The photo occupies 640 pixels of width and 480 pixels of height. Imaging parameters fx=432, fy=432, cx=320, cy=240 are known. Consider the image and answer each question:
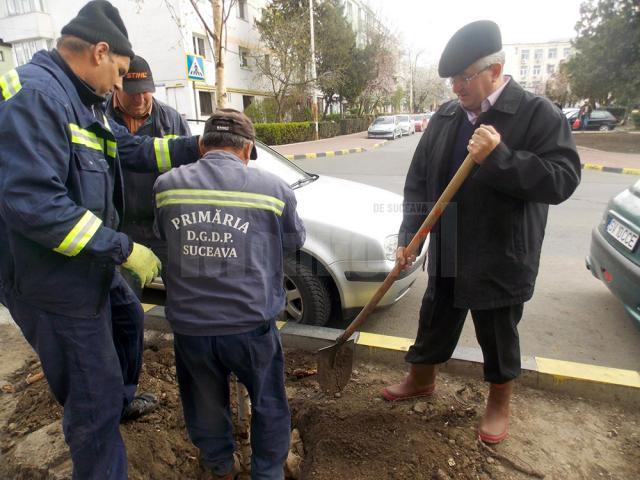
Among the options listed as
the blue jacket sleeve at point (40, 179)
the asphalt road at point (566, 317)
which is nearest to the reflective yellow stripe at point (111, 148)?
the blue jacket sleeve at point (40, 179)

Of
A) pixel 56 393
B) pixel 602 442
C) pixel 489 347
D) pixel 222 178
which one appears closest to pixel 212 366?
pixel 56 393

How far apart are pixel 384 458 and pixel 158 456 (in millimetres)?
1069

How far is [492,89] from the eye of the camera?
5.97 feet

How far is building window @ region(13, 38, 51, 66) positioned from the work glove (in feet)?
77.5

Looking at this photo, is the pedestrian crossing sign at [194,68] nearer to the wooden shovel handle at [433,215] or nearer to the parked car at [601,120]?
the wooden shovel handle at [433,215]

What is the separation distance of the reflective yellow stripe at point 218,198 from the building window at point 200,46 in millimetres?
20667

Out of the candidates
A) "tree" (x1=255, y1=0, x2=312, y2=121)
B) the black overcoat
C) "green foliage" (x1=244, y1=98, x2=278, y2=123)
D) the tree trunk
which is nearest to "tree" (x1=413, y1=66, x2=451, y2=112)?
"tree" (x1=255, y1=0, x2=312, y2=121)

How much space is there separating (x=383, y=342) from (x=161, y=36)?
795 inches

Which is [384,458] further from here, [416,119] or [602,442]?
[416,119]

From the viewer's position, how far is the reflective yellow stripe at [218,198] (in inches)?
61.3

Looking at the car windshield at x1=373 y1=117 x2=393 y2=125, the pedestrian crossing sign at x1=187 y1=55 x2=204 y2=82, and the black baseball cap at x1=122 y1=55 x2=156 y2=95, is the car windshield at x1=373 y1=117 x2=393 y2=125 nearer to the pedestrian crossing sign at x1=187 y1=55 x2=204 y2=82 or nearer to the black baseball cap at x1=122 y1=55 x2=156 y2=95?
the pedestrian crossing sign at x1=187 y1=55 x2=204 y2=82

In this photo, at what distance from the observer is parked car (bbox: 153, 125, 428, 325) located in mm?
2979

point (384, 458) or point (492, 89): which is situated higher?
point (492, 89)

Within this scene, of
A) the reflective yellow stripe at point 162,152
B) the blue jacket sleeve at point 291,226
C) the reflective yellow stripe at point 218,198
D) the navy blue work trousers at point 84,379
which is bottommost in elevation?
the navy blue work trousers at point 84,379
